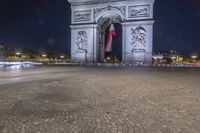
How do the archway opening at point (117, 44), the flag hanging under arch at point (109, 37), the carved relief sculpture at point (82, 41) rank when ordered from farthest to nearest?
the archway opening at point (117, 44)
the flag hanging under arch at point (109, 37)
the carved relief sculpture at point (82, 41)

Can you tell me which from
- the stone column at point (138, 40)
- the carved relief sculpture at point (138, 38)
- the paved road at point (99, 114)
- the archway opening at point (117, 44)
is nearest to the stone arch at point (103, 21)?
the stone column at point (138, 40)

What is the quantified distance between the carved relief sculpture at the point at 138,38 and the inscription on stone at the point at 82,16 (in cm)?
746

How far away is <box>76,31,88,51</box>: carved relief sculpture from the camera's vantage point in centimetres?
3870

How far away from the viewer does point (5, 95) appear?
7.90m

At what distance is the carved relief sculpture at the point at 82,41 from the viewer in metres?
38.7

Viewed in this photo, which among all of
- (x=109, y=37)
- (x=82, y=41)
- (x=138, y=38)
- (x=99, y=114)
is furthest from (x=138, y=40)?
(x=99, y=114)

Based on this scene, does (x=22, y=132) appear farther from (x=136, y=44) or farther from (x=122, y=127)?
(x=136, y=44)

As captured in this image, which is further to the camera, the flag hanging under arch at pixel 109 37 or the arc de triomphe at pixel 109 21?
the flag hanging under arch at pixel 109 37

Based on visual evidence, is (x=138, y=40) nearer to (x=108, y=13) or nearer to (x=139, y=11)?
(x=139, y=11)

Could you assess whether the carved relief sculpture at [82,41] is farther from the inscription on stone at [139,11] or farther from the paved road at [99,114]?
the paved road at [99,114]

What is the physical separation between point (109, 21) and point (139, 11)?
7.87 m

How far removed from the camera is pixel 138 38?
35.4m

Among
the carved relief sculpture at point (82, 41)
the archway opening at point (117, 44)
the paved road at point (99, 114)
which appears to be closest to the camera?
the paved road at point (99, 114)

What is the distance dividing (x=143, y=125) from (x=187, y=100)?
3.10 meters
